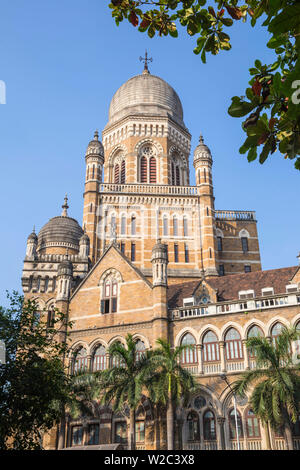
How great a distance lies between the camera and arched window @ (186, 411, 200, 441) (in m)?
28.8

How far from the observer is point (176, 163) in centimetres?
5697

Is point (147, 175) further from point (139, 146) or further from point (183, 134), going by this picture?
point (183, 134)

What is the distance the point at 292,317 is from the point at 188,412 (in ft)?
27.9

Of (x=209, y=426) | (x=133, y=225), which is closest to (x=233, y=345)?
(x=209, y=426)

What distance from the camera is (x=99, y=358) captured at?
33.3m

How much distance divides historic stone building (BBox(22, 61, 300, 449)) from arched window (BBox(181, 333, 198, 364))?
7cm

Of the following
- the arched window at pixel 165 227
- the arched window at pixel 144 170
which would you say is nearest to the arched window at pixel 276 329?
the arched window at pixel 165 227

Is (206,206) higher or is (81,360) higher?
(206,206)

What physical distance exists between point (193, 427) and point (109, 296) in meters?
10.9

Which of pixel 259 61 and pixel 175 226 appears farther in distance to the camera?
pixel 175 226

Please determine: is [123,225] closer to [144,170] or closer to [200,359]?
[144,170]

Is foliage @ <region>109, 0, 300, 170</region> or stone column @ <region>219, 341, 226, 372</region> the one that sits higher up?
stone column @ <region>219, 341, 226, 372</region>

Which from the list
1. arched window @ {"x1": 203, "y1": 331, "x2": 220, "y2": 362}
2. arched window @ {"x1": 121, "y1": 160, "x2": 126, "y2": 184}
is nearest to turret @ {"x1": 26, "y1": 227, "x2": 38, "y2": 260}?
arched window @ {"x1": 121, "y1": 160, "x2": 126, "y2": 184}

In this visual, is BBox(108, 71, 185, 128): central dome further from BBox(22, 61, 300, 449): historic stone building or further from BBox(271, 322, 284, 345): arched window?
BBox(271, 322, 284, 345): arched window
